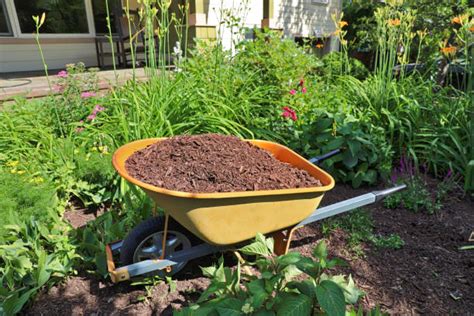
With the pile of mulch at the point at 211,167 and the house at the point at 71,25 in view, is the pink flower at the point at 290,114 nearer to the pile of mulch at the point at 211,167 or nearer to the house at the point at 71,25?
the pile of mulch at the point at 211,167

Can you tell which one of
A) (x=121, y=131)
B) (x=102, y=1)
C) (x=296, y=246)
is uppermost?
(x=102, y=1)

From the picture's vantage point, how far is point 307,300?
105 cm

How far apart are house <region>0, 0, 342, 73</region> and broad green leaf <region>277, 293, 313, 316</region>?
4480 mm

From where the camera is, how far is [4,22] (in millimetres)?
5617

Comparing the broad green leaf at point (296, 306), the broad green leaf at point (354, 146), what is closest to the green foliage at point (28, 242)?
the broad green leaf at point (296, 306)

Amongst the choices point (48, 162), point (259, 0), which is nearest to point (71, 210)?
point (48, 162)

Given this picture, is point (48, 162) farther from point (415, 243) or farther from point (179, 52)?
point (415, 243)

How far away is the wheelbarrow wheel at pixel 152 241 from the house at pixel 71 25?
3982 millimetres

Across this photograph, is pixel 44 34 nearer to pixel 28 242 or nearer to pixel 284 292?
pixel 28 242

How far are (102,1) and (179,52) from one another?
14.9ft

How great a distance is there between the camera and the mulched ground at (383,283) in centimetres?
154

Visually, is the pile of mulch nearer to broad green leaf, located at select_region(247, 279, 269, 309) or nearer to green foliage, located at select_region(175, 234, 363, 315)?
green foliage, located at select_region(175, 234, 363, 315)

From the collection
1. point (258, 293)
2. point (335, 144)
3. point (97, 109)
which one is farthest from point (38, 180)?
point (335, 144)

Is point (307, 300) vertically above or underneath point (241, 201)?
underneath
